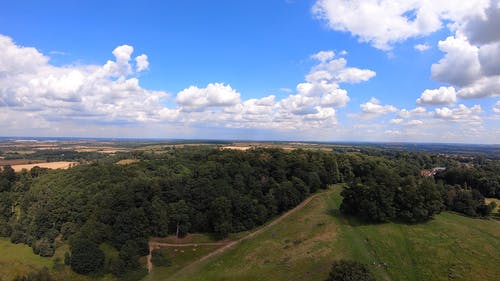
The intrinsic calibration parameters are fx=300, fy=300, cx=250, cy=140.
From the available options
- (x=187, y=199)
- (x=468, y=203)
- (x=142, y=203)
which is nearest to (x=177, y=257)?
(x=142, y=203)

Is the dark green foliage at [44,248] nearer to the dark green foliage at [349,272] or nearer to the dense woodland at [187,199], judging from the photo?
the dense woodland at [187,199]

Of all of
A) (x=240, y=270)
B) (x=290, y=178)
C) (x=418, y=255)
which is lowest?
(x=240, y=270)

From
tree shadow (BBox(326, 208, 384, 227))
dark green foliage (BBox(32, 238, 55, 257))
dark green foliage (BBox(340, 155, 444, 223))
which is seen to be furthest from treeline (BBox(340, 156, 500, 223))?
dark green foliage (BBox(32, 238, 55, 257))

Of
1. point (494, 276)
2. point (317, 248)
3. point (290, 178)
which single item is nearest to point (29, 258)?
point (317, 248)

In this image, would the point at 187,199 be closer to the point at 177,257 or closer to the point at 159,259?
the point at 177,257

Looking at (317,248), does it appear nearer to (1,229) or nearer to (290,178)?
(290,178)

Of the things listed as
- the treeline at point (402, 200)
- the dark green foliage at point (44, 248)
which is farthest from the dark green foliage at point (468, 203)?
the dark green foliage at point (44, 248)
